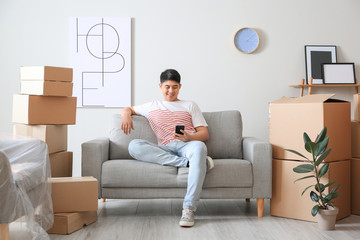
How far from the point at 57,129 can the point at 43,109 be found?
204 mm

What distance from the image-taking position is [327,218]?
2434mm

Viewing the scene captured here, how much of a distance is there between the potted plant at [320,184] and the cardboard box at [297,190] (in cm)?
11

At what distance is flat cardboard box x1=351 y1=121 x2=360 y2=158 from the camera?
114 inches

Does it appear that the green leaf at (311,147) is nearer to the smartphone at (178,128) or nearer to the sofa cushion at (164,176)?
the sofa cushion at (164,176)

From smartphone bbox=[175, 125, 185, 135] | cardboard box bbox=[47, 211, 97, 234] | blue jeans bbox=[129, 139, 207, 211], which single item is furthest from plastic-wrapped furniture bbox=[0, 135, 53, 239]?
smartphone bbox=[175, 125, 185, 135]

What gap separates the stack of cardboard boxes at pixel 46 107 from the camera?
260cm

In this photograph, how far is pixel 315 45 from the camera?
12.8 ft

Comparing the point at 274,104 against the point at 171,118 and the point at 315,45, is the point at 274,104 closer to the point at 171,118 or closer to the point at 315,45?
the point at 171,118

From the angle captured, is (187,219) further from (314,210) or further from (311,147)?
(311,147)

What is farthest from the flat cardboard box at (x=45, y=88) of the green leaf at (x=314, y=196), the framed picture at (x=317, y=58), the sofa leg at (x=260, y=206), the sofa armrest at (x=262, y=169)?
the framed picture at (x=317, y=58)

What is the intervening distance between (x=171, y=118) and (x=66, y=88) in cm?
80

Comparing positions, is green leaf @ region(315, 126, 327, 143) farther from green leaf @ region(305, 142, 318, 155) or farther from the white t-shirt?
the white t-shirt

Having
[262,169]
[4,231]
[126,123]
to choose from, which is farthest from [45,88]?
[262,169]

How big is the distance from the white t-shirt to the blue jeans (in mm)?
122
